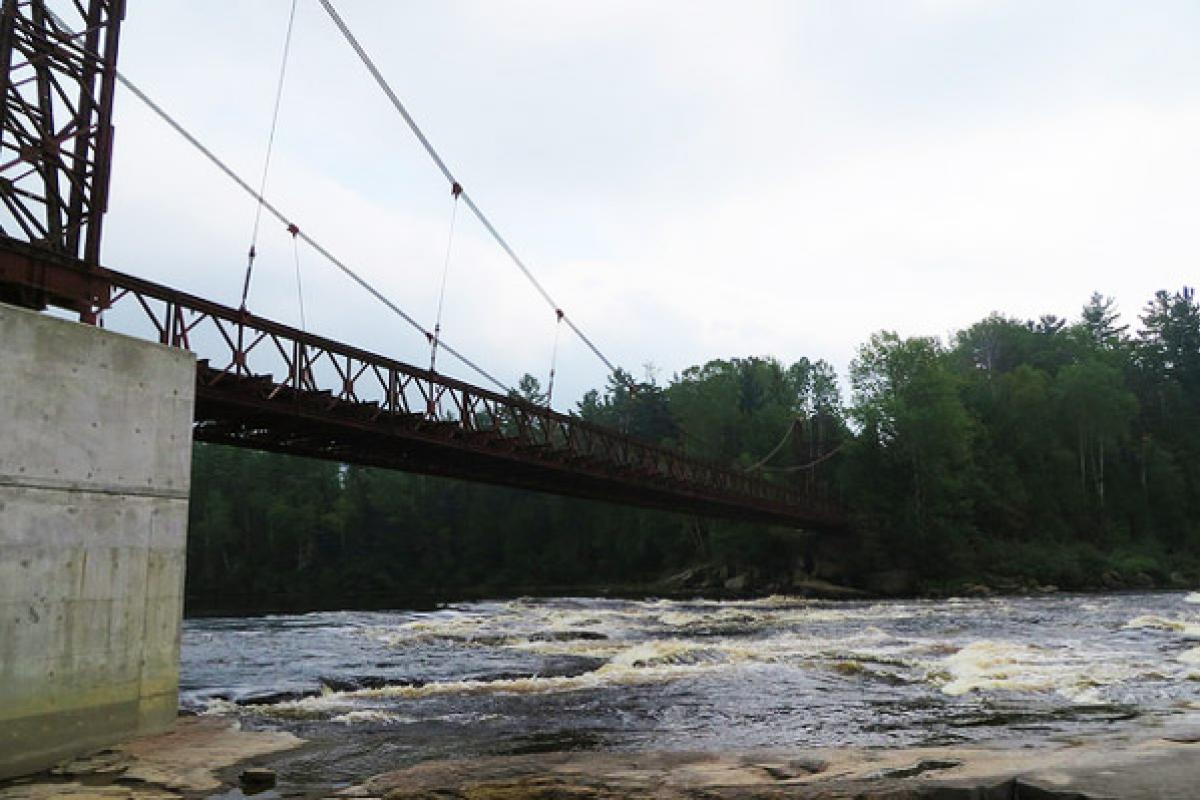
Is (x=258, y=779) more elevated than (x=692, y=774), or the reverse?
(x=692, y=774)

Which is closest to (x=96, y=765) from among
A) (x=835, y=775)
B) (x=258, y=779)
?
(x=258, y=779)

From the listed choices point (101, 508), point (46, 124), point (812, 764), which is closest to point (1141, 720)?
point (812, 764)

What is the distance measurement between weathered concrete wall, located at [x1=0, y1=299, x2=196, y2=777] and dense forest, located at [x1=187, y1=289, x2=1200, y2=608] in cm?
5584

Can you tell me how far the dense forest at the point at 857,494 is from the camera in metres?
68.8

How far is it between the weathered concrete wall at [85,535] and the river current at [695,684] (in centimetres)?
275

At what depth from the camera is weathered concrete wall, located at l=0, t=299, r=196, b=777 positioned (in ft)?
32.3

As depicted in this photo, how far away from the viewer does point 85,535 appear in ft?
34.7

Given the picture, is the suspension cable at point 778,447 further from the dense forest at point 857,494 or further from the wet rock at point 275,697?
the wet rock at point 275,697

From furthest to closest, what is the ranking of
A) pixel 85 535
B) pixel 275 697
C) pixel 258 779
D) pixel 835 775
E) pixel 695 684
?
pixel 695 684, pixel 275 697, pixel 85 535, pixel 258 779, pixel 835 775

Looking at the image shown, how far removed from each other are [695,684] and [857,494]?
200 feet

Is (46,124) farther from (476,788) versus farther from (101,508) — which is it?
(476,788)

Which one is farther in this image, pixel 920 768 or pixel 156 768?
pixel 156 768

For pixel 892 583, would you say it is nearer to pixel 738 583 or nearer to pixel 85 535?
pixel 738 583

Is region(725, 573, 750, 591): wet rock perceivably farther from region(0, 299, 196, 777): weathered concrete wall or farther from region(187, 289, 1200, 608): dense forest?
region(0, 299, 196, 777): weathered concrete wall
